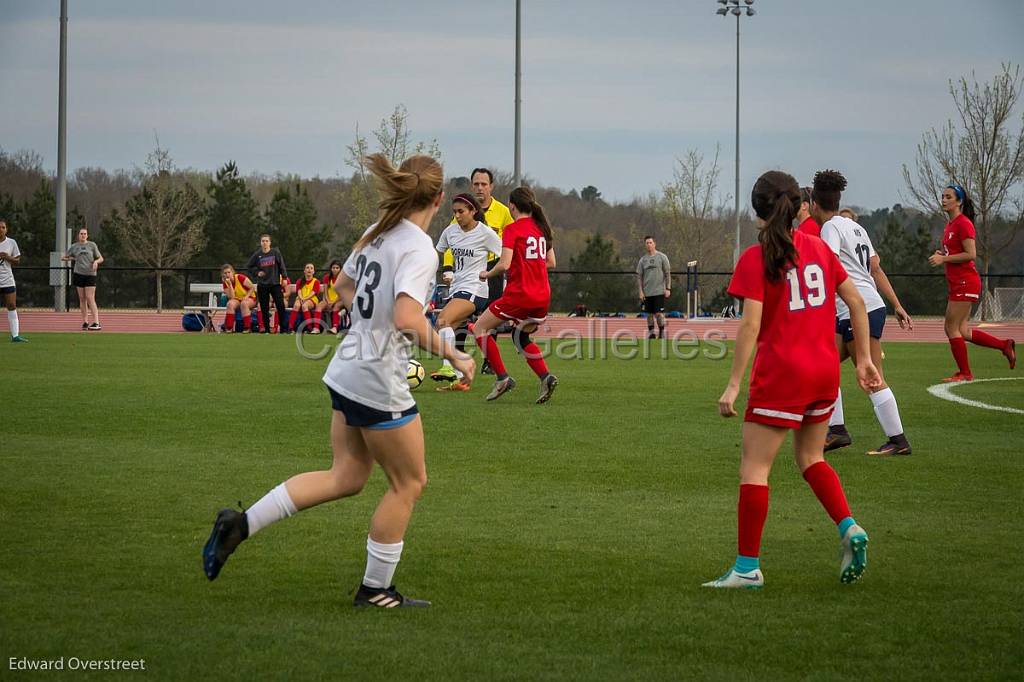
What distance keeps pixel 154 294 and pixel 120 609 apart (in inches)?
1638

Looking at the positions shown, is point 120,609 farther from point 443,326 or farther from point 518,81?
point 518,81

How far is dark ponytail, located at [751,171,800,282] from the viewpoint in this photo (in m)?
5.18

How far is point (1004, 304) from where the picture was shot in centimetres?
4028

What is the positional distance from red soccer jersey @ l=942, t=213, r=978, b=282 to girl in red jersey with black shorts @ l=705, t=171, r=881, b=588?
31.7ft

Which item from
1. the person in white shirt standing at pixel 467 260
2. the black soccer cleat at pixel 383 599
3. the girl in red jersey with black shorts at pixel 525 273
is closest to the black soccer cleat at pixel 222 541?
the black soccer cleat at pixel 383 599

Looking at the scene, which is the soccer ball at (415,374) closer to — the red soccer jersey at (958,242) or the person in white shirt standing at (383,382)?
the red soccer jersey at (958,242)

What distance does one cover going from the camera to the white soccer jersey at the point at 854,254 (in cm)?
918

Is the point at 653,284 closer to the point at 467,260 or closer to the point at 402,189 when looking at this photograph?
the point at 467,260

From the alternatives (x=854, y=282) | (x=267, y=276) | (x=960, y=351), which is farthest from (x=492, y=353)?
(x=267, y=276)

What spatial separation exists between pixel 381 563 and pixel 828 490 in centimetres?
204

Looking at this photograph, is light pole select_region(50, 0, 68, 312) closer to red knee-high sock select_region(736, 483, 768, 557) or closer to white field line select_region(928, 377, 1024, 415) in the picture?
white field line select_region(928, 377, 1024, 415)

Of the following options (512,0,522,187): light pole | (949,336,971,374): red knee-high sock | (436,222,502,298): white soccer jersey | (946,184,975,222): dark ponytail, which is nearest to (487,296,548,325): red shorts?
(436,222,502,298): white soccer jersey

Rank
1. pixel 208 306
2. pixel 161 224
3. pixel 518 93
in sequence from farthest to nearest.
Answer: pixel 161 224 < pixel 518 93 < pixel 208 306

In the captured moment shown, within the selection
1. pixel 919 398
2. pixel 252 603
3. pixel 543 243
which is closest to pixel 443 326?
pixel 543 243
